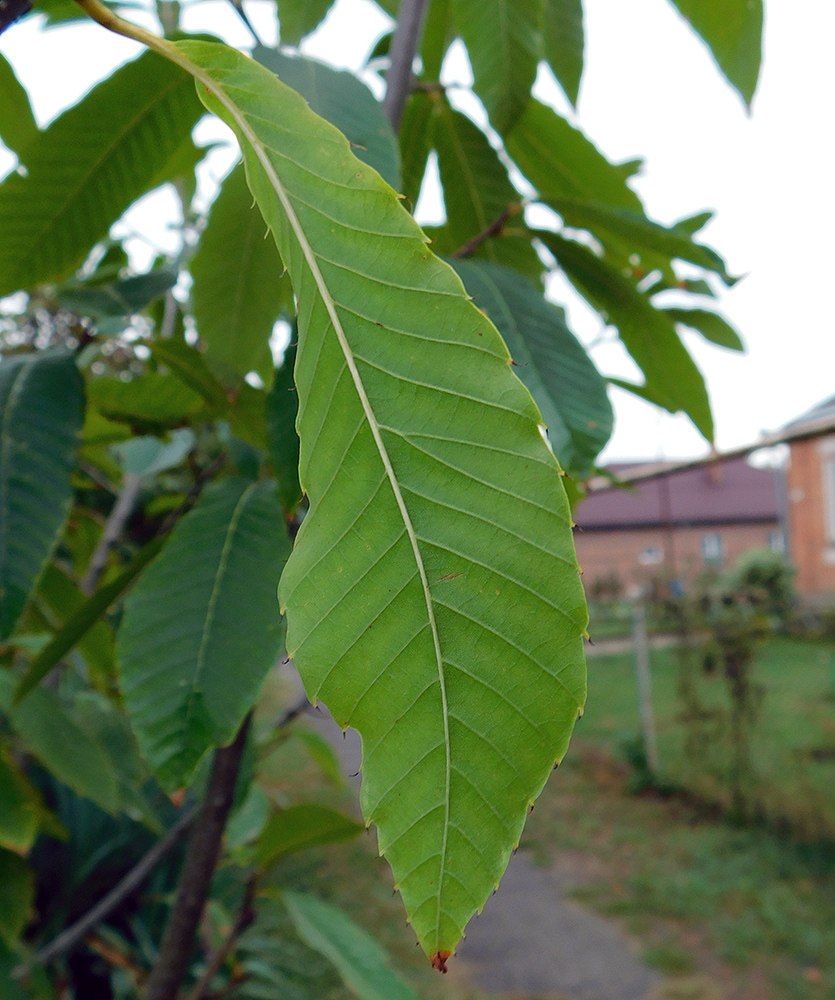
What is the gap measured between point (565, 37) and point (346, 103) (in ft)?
0.92

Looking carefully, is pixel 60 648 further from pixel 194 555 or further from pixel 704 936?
pixel 704 936

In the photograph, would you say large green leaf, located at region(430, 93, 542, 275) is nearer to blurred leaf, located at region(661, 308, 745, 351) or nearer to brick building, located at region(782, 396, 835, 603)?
blurred leaf, located at region(661, 308, 745, 351)

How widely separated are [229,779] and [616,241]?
57 cm

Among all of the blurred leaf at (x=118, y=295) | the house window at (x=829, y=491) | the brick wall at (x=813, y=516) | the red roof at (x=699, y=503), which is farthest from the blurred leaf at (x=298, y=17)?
the red roof at (x=699, y=503)

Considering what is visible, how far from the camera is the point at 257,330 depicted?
2.13ft

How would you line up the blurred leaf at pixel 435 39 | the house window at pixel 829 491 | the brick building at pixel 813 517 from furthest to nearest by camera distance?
the brick building at pixel 813 517
the house window at pixel 829 491
the blurred leaf at pixel 435 39

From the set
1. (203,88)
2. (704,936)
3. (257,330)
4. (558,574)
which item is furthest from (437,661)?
(704,936)

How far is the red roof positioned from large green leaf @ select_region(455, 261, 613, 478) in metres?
14.9

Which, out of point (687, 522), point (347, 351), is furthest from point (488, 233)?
point (687, 522)

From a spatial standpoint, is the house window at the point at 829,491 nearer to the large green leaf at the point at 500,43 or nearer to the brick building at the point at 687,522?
the brick building at the point at 687,522

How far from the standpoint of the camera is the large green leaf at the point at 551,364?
52 cm

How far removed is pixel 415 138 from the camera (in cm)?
75

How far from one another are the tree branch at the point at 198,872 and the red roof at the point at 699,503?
48.9ft

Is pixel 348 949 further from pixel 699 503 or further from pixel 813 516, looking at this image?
pixel 699 503
